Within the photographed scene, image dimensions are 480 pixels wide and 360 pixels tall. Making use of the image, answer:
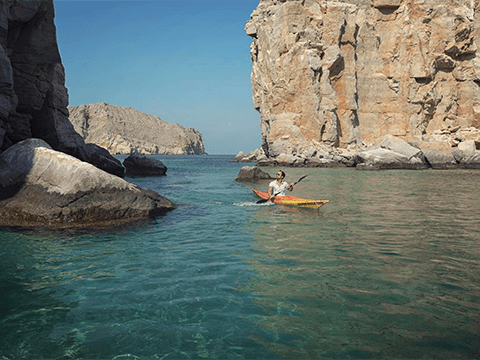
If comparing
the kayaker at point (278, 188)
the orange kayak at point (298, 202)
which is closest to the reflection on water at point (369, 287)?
the orange kayak at point (298, 202)

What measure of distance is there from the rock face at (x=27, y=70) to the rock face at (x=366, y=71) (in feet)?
111

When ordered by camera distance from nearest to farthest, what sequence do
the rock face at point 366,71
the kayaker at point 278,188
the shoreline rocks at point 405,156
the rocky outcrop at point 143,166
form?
1. the kayaker at point 278,188
2. the rocky outcrop at point 143,166
3. the shoreline rocks at point 405,156
4. the rock face at point 366,71

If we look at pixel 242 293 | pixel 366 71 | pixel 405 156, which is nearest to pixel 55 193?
pixel 242 293

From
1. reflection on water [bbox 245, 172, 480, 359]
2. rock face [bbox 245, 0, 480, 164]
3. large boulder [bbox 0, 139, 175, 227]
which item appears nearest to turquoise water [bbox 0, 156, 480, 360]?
reflection on water [bbox 245, 172, 480, 359]

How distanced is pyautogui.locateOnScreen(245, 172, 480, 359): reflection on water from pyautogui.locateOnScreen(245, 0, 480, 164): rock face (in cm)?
3835

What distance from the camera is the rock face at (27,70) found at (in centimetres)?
1141

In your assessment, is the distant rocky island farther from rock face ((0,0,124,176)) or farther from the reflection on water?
the reflection on water

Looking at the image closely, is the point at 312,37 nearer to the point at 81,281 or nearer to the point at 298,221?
the point at 298,221

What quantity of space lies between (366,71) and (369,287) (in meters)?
55.2

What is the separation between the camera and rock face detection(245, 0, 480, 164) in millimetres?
49344

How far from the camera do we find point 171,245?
25.7 feet

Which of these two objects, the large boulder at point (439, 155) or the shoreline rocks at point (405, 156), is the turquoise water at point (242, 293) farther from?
the large boulder at point (439, 155)

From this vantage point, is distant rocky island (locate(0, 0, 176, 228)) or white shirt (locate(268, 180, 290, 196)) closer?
distant rocky island (locate(0, 0, 176, 228))

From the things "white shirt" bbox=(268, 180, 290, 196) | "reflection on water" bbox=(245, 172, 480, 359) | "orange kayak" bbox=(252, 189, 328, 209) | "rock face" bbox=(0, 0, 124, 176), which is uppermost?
"rock face" bbox=(0, 0, 124, 176)
